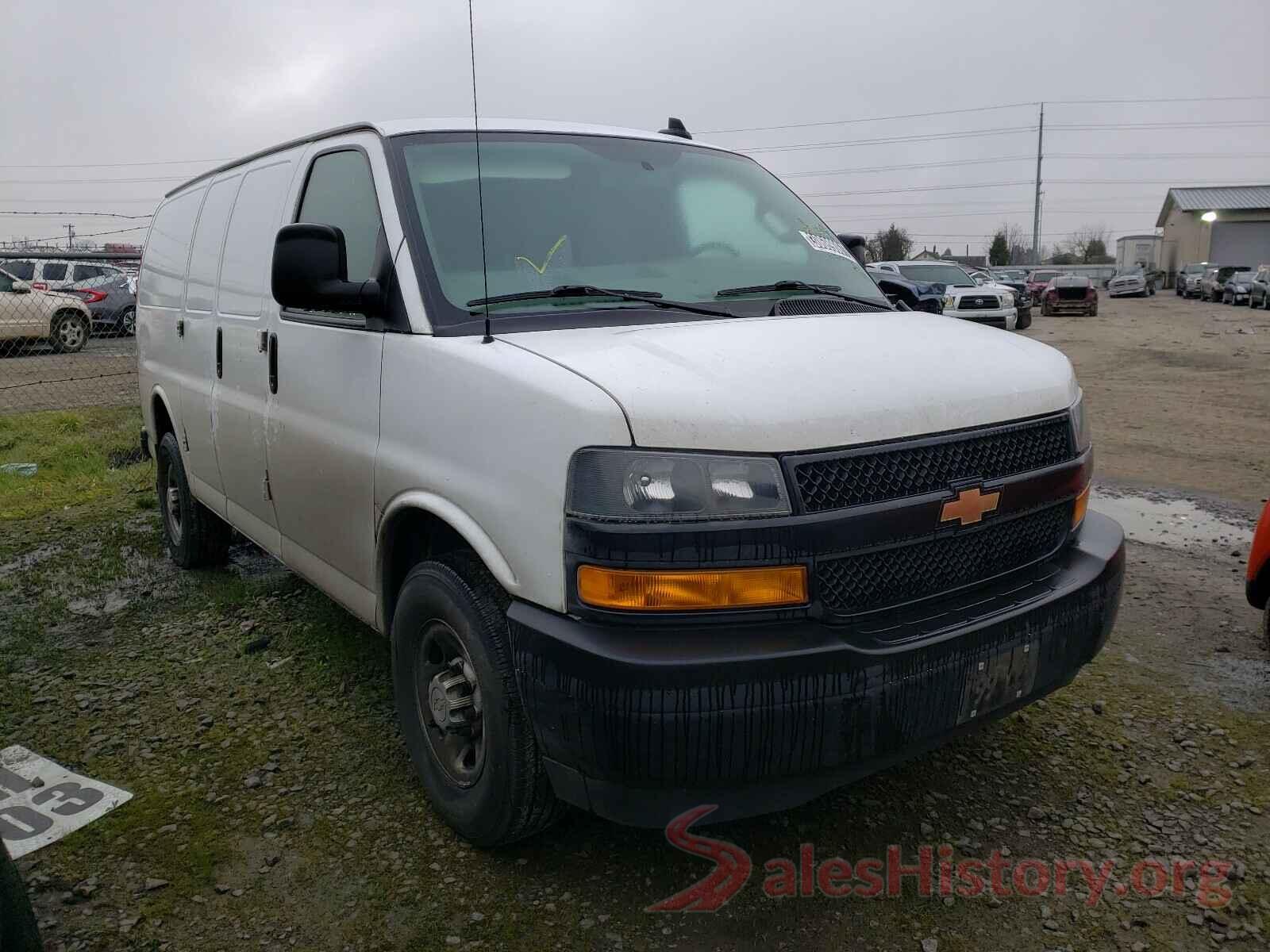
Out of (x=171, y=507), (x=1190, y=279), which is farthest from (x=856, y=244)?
(x=1190, y=279)

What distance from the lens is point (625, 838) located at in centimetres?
298

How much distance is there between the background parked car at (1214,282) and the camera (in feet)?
138

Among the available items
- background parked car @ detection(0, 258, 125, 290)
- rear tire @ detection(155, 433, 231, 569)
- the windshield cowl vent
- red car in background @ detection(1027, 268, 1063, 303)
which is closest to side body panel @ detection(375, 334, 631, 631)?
the windshield cowl vent

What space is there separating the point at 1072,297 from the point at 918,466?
34.3 metres

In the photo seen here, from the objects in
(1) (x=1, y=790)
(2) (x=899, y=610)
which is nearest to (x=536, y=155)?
(2) (x=899, y=610)

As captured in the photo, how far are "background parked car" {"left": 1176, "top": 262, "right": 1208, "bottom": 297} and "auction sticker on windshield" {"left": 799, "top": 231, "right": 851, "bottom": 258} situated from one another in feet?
160

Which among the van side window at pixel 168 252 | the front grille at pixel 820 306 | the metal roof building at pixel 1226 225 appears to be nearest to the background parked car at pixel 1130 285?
the metal roof building at pixel 1226 225

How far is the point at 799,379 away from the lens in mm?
2441

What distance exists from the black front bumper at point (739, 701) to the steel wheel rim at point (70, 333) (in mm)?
20201

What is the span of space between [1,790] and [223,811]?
82cm

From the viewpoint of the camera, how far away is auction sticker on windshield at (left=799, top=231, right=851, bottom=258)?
3842 mm

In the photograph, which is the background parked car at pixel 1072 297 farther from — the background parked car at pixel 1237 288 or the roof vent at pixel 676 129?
the roof vent at pixel 676 129

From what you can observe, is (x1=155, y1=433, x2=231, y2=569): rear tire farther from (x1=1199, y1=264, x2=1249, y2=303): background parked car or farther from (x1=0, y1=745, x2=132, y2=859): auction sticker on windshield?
(x1=1199, y1=264, x2=1249, y2=303): background parked car

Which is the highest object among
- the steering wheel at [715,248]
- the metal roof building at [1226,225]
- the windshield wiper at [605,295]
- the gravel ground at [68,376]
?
the metal roof building at [1226,225]
